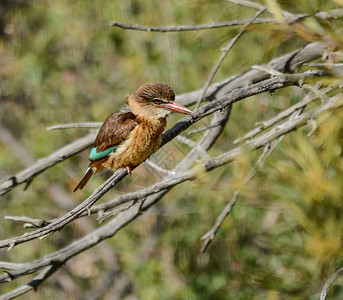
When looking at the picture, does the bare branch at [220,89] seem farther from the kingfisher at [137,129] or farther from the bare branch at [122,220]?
the bare branch at [122,220]

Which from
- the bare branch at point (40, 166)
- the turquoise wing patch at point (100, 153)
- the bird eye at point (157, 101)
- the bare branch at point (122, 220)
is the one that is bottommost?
the bare branch at point (122, 220)

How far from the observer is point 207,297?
403cm

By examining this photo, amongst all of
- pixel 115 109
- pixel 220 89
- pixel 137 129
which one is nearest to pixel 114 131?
pixel 137 129

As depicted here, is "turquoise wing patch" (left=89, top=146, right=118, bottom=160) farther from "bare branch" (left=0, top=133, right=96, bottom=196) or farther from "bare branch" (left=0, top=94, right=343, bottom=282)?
"bare branch" (left=0, top=94, right=343, bottom=282)

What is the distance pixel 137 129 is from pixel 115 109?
231 centimetres

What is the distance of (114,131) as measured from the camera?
2773mm

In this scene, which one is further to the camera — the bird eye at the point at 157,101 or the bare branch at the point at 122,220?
the bird eye at the point at 157,101

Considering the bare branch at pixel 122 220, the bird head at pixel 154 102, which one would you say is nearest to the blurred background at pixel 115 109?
the bird head at pixel 154 102

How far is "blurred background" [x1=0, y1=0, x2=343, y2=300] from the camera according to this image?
4055 millimetres

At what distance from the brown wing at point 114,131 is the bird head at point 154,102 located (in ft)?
0.22

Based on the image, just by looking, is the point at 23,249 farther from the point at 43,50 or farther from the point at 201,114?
the point at 201,114

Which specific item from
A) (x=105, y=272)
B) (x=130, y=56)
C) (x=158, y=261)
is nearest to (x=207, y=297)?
(x=158, y=261)

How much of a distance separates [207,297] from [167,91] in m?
1.81

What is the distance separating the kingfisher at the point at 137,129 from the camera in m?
2.69
